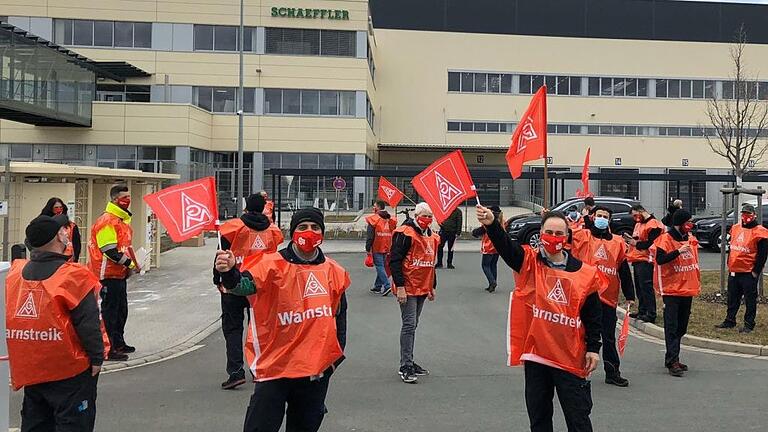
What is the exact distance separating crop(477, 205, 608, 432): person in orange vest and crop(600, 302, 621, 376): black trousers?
2754 mm

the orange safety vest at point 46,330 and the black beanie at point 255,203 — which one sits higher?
the black beanie at point 255,203

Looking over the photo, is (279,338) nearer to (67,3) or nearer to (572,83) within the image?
(67,3)

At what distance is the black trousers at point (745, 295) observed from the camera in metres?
9.26

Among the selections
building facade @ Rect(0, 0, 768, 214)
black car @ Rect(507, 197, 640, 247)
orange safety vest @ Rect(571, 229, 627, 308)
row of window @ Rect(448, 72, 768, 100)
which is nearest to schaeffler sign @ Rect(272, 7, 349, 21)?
building facade @ Rect(0, 0, 768, 214)

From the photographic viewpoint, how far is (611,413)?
5996 millimetres

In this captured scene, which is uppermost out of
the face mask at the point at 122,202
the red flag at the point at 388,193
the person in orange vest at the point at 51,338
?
the red flag at the point at 388,193

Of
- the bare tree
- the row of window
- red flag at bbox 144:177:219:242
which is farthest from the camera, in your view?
the row of window

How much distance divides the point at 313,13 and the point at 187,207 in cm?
3581

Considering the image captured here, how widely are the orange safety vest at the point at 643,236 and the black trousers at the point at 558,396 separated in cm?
516

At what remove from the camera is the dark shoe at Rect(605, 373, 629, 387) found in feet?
22.8

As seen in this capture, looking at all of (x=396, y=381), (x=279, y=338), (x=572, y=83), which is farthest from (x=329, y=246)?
(x=572, y=83)

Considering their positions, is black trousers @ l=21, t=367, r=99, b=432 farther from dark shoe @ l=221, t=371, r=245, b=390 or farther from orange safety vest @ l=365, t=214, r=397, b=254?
orange safety vest @ l=365, t=214, r=397, b=254

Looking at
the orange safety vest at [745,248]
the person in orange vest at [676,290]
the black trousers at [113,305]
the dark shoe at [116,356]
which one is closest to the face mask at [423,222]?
the person in orange vest at [676,290]

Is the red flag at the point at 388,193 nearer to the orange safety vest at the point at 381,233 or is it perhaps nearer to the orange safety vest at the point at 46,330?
the orange safety vest at the point at 381,233
